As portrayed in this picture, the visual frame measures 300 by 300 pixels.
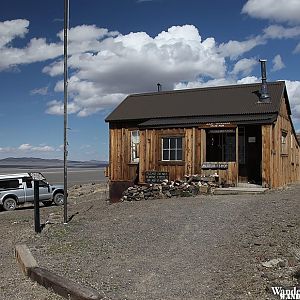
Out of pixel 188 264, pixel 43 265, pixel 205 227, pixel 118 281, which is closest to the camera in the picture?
pixel 118 281

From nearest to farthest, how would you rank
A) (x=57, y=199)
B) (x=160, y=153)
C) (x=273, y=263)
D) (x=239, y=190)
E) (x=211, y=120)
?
(x=273, y=263), (x=239, y=190), (x=211, y=120), (x=160, y=153), (x=57, y=199)

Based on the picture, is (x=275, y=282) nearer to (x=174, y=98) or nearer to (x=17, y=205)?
(x=174, y=98)

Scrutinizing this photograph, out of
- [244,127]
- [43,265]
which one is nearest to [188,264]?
[43,265]

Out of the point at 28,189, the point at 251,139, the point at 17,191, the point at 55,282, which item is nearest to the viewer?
the point at 55,282

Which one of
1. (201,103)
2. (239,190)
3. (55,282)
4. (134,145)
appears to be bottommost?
(55,282)

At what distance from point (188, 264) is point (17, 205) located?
1869 centimetres

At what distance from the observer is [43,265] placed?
8664 millimetres

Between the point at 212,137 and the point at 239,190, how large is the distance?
4290 mm

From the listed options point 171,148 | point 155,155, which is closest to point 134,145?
point 155,155

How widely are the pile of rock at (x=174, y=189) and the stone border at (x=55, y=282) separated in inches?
379

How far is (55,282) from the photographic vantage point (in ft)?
23.4

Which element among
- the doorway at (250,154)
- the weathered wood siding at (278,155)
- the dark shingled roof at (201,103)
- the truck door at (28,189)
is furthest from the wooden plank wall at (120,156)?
the weathered wood siding at (278,155)

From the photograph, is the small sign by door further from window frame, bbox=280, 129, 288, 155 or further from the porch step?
the porch step

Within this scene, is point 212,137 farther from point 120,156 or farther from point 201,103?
point 120,156
